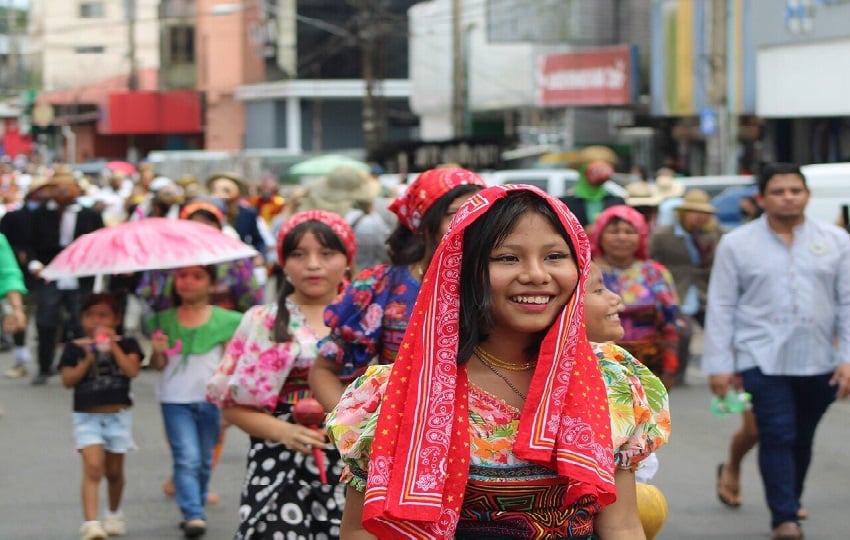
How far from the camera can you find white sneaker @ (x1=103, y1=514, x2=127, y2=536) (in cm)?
796

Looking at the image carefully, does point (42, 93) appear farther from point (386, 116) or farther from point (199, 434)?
point (199, 434)

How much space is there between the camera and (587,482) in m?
3.18

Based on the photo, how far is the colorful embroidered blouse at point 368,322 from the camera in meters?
5.10

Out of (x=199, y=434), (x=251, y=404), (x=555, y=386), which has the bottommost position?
(x=199, y=434)

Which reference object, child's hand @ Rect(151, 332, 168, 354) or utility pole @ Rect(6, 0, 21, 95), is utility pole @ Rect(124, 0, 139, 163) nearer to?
utility pole @ Rect(6, 0, 21, 95)

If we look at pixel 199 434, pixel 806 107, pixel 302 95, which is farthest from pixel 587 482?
pixel 302 95

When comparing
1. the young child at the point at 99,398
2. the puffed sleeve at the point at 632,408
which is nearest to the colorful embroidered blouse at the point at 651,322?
the young child at the point at 99,398

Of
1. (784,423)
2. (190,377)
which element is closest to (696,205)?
(784,423)

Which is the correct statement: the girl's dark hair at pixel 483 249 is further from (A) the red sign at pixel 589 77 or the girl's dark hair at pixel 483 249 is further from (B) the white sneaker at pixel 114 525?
(A) the red sign at pixel 589 77

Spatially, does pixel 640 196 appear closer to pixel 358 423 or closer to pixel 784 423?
pixel 784 423

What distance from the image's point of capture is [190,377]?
25.8 ft

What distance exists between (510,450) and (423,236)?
1938mm

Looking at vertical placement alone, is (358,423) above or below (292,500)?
above

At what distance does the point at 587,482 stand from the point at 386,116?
55066 mm
